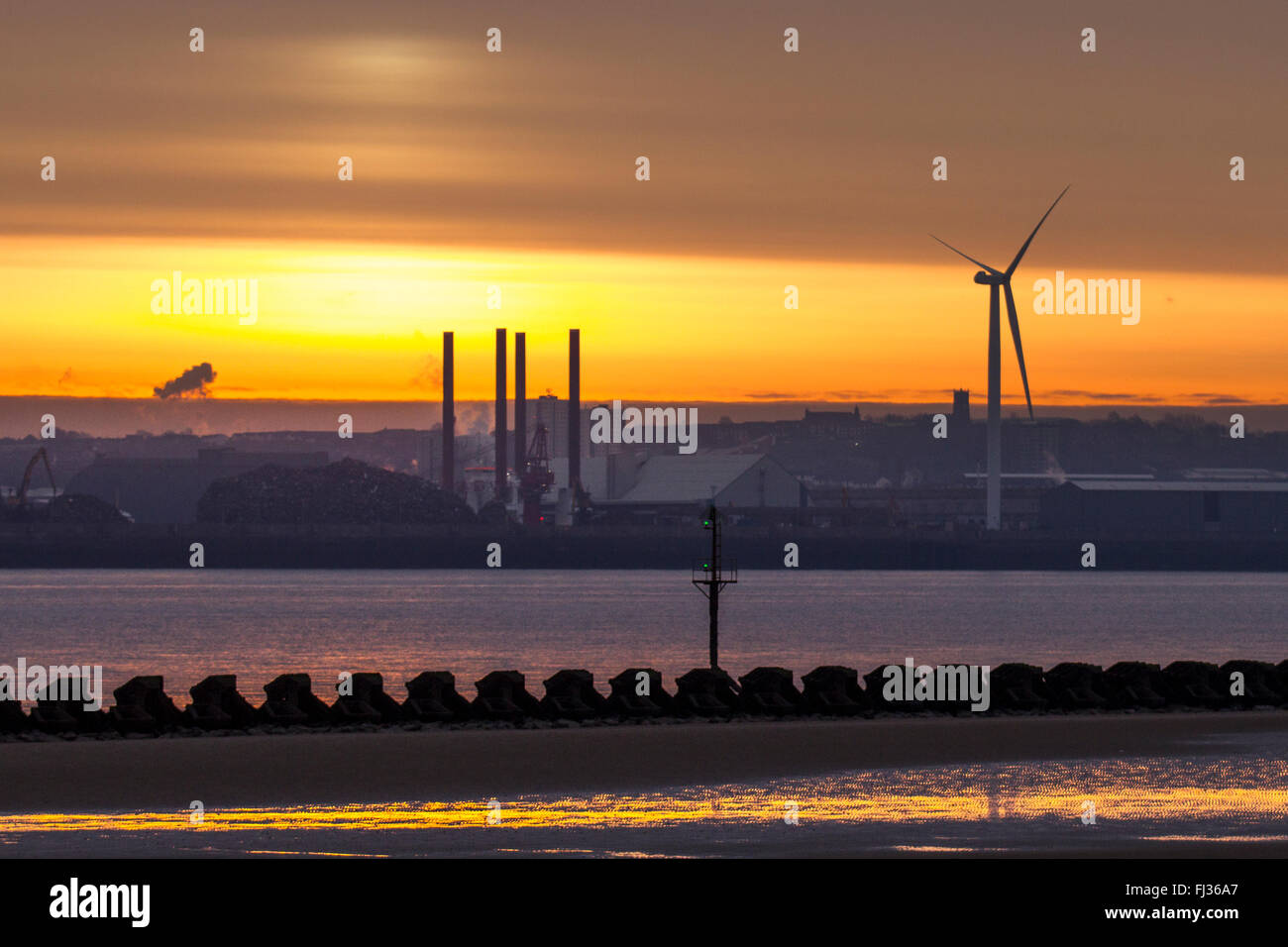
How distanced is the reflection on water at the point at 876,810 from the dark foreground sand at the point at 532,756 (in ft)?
4.03

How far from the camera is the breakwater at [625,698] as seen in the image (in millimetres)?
37656

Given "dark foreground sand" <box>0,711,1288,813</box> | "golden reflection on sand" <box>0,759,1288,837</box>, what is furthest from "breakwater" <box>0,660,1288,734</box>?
"golden reflection on sand" <box>0,759,1288,837</box>

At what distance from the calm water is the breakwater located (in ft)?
95.3

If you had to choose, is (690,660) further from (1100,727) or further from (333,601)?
(333,601)

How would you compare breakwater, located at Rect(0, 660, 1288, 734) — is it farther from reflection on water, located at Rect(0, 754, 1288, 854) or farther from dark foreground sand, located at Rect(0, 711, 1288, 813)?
reflection on water, located at Rect(0, 754, 1288, 854)

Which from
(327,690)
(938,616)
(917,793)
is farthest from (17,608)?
(917,793)

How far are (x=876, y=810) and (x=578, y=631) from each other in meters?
93.4

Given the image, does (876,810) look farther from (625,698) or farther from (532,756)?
(625,698)

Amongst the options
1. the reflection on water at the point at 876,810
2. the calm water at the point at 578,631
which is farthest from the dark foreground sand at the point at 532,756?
the calm water at the point at 578,631

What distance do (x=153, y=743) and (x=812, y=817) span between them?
14.9 metres

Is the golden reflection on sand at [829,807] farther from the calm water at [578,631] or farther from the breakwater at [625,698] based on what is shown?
the calm water at [578,631]

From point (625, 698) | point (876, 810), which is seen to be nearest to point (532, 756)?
point (625, 698)
